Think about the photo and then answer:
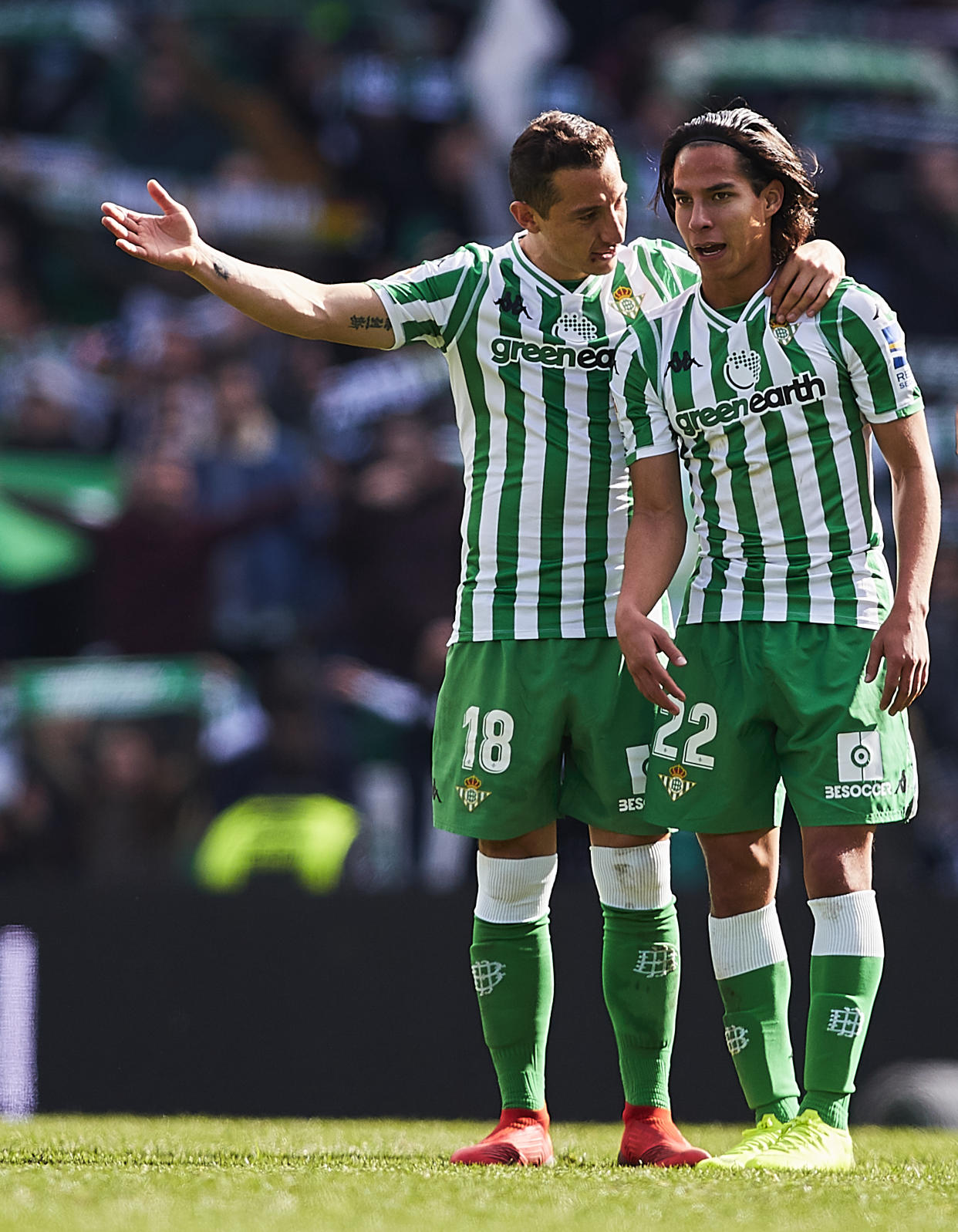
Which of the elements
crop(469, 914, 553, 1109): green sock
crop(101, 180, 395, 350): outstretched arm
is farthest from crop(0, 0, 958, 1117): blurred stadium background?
crop(101, 180, 395, 350): outstretched arm

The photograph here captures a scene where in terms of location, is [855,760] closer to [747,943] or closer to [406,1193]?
[747,943]

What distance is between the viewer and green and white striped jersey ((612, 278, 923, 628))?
3.12m

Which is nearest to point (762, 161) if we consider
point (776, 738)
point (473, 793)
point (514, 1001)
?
point (776, 738)

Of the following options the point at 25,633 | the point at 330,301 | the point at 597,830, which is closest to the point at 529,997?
the point at 597,830

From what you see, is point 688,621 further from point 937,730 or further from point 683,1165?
point 937,730

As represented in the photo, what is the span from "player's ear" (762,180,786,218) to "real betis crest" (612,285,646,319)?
0.36 metres

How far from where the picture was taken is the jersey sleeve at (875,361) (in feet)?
10.2

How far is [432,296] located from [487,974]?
1.35m

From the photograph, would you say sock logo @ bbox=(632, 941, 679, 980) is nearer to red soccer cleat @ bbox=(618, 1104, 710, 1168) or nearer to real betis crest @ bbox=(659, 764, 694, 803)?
red soccer cleat @ bbox=(618, 1104, 710, 1168)

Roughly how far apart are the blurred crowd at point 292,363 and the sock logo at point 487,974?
3.89 metres

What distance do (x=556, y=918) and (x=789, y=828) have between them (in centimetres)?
190

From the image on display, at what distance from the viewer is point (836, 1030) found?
3004mm

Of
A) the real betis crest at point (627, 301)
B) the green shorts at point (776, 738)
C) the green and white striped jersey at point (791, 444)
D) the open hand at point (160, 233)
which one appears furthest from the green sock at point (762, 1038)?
the open hand at point (160, 233)

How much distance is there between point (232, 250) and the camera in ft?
30.5
